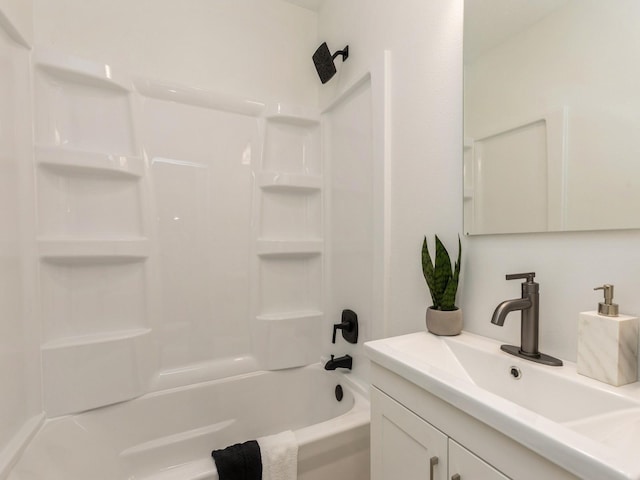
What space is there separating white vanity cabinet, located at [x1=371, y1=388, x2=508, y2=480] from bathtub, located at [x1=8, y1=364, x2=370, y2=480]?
0.27m

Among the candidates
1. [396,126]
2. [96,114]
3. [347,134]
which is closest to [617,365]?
[396,126]

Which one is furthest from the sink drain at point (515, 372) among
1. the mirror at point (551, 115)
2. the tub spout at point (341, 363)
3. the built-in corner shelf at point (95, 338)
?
the built-in corner shelf at point (95, 338)

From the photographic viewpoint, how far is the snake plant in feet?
3.10

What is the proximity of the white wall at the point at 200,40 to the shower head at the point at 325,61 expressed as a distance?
155mm

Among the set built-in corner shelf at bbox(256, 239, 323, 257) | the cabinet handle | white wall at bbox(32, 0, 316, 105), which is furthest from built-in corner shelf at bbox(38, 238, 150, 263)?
the cabinet handle

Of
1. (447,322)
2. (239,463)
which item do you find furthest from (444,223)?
(239,463)

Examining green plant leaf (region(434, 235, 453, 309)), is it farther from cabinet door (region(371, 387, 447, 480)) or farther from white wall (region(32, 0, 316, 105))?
white wall (region(32, 0, 316, 105))

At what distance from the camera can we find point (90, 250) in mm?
1286

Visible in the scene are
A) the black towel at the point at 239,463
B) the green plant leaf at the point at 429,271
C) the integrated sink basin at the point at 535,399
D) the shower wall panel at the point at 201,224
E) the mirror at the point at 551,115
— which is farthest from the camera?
the shower wall panel at the point at 201,224

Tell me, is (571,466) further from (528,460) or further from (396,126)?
(396,126)

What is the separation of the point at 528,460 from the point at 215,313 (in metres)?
1.41

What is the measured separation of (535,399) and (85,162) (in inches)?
68.5

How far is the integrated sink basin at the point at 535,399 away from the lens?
405mm

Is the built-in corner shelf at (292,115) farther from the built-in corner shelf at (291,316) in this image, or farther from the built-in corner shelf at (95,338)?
the built-in corner shelf at (95,338)
